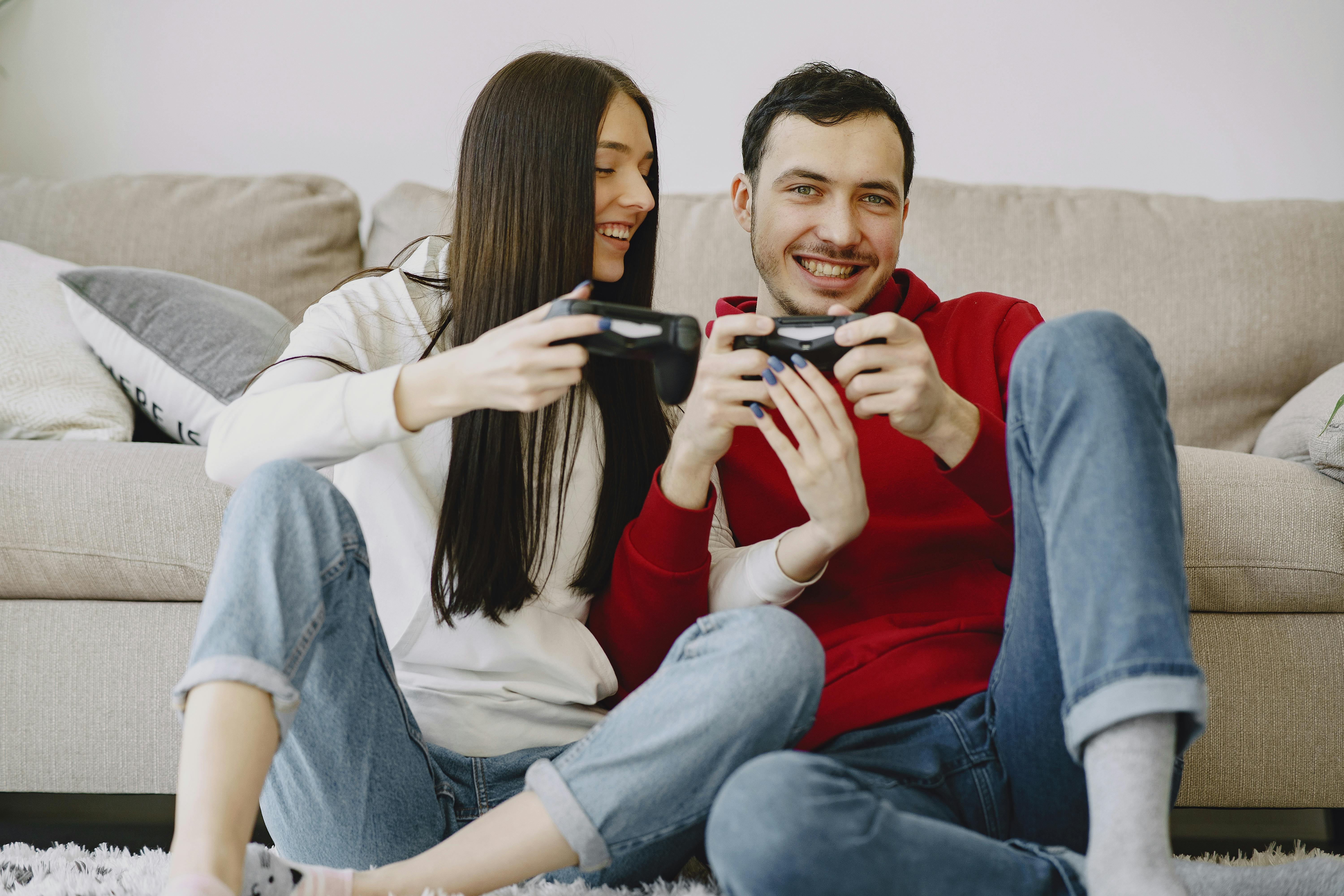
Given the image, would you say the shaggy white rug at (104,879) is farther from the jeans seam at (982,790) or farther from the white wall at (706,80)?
the white wall at (706,80)

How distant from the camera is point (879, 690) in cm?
90

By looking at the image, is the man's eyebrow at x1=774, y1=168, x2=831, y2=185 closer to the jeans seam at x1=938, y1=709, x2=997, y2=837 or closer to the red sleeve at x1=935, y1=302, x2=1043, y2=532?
the red sleeve at x1=935, y1=302, x2=1043, y2=532

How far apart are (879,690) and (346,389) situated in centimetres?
54

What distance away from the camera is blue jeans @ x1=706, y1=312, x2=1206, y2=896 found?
0.65 metres

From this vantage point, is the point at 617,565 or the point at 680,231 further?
the point at 680,231

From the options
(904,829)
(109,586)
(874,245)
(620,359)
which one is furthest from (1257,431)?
(109,586)

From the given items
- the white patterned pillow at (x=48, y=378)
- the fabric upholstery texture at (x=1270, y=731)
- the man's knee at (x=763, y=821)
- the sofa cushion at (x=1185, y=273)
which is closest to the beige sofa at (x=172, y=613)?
the fabric upholstery texture at (x=1270, y=731)

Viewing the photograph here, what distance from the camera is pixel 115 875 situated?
3.30ft

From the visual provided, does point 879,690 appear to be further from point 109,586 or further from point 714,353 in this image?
point 109,586

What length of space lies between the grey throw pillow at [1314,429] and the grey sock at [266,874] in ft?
3.78


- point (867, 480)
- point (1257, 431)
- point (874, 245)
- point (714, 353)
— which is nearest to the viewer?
point (714, 353)

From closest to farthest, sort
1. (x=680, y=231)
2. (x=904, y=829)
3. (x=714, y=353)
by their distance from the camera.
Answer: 1. (x=904, y=829)
2. (x=714, y=353)
3. (x=680, y=231)

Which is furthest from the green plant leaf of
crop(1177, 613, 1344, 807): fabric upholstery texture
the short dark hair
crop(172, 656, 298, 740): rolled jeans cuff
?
crop(172, 656, 298, 740): rolled jeans cuff

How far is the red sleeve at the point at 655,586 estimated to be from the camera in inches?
38.4
